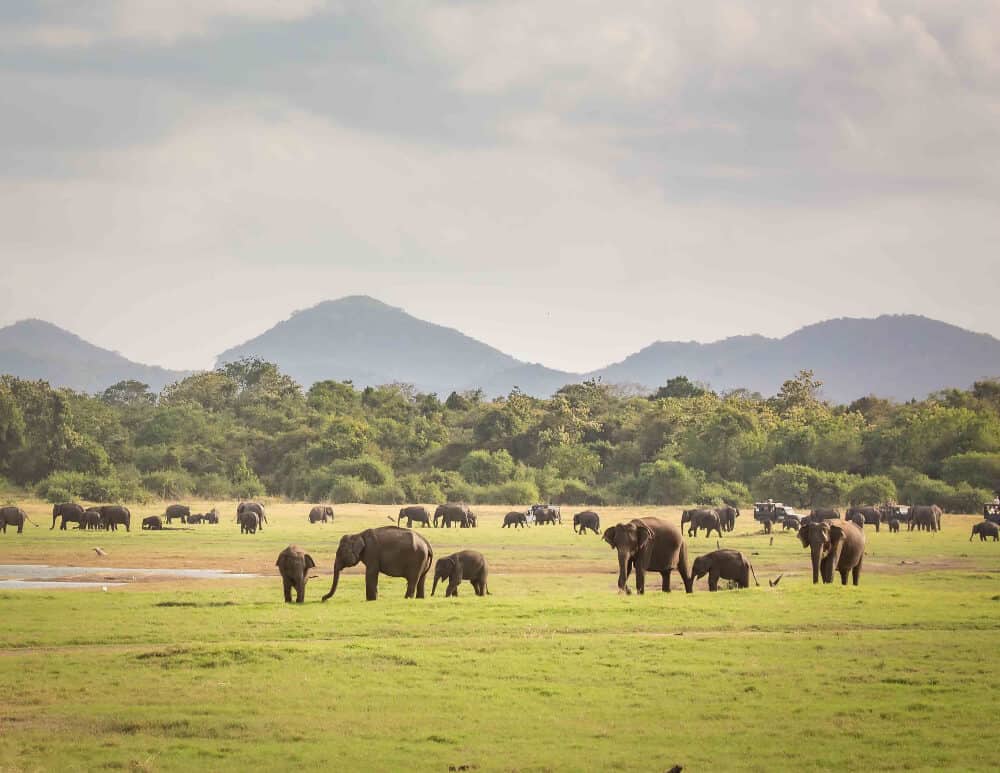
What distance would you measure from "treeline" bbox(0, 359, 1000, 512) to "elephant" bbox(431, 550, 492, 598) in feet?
181

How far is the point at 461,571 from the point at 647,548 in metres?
4.19

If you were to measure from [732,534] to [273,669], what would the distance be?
4362cm

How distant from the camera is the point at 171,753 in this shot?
14477 millimetres

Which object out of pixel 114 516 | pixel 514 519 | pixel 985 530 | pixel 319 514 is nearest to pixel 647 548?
pixel 985 530

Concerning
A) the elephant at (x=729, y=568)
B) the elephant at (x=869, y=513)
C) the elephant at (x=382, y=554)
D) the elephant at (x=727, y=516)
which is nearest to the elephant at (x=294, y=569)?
the elephant at (x=382, y=554)

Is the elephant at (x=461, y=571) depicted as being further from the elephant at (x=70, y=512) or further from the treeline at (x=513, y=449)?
the treeline at (x=513, y=449)

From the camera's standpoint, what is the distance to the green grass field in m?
14.5

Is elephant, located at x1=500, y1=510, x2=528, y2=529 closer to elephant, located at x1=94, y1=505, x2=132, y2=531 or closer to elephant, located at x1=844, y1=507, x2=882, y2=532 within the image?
elephant, located at x1=844, y1=507, x2=882, y2=532

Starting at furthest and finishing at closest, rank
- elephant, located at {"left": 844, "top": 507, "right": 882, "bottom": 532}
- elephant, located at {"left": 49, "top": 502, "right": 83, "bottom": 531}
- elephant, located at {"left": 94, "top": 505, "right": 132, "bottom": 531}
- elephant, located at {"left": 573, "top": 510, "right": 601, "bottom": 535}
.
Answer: elephant, located at {"left": 844, "top": 507, "right": 882, "bottom": 532} < elephant, located at {"left": 573, "top": 510, "right": 601, "bottom": 535} < elephant, located at {"left": 94, "top": 505, "right": 132, "bottom": 531} < elephant, located at {"left": 49, "top": 502, "right": 83, "bottom": 531}

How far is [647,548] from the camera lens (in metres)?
29.8

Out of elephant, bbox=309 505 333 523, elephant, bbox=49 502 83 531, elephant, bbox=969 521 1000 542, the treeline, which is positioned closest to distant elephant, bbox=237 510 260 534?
elephant, bbox=49 502 83 531

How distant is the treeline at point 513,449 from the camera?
3511 inches

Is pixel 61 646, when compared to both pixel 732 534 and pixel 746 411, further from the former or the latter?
pixel 746 411

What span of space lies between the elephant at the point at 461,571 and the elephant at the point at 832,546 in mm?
7619
